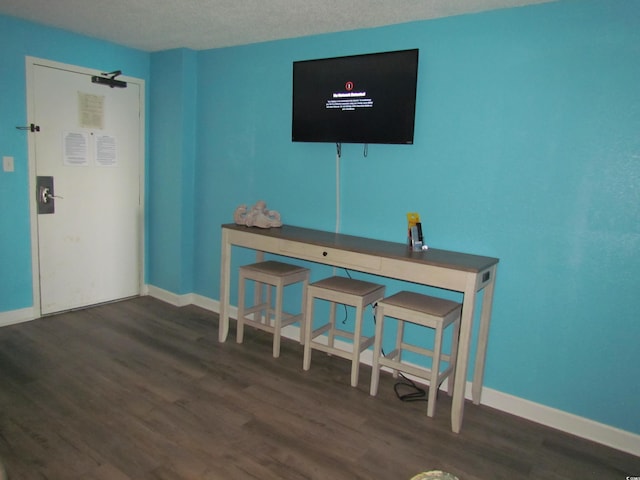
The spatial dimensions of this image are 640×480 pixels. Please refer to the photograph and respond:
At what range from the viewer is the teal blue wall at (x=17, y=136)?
10.9ft

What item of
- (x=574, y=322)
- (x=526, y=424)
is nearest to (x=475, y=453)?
(x=526, y=424)

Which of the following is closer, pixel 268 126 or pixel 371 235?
pixel 371 235

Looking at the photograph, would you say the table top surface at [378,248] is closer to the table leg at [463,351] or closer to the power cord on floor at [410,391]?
the table leg at [463,351]

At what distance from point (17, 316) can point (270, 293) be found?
1.96 metres

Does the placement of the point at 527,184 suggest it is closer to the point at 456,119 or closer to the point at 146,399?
the point at 456,119

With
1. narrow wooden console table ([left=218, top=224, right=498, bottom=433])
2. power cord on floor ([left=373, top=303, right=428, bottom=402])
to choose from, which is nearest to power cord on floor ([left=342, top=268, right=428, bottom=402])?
power cord on floor ([left=373, top=303, right=428, bottom=402])

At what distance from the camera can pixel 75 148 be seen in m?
3.76

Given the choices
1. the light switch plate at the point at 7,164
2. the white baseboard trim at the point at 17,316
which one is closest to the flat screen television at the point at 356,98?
the light switch plate at the point at 7,164

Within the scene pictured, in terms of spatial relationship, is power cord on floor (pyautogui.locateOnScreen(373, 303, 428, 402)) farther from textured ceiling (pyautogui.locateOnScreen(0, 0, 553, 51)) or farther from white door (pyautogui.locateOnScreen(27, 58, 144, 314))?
white door (pyautogui.locateOnScreen(27, 58, 144, 314))

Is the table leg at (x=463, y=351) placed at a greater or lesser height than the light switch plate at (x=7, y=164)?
lesser

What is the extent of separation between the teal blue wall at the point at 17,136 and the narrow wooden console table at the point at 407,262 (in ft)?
5.20

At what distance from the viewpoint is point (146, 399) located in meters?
2.61

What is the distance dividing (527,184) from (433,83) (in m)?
0.85

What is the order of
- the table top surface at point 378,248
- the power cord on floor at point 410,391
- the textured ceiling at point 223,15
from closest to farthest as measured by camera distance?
the table top surface at point 378,248, the textured ceiling at point 223,15, the power cord on floor at point 410,391
